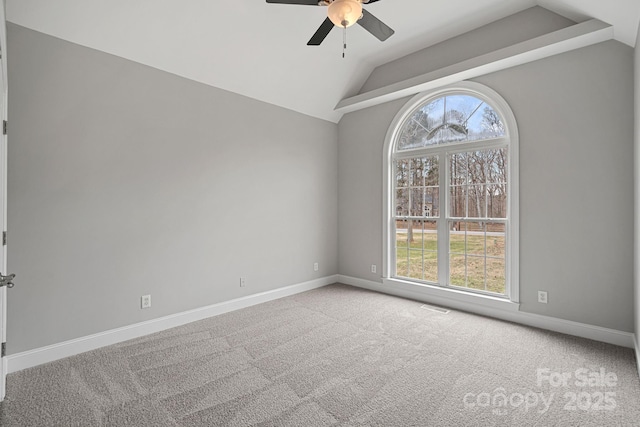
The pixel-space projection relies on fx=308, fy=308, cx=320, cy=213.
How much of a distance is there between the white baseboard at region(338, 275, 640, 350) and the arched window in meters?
0.19

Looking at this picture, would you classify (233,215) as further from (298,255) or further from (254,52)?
(254,52)

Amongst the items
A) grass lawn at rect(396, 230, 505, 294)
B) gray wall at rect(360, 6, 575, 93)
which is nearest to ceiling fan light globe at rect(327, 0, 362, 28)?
gray wall at rect(360, 6, 575, 93)

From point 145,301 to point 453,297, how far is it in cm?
344

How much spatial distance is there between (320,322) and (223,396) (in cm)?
145

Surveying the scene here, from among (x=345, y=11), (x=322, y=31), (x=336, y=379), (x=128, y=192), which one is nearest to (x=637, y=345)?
(x=336, y=379)

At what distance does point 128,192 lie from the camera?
292 centimetres

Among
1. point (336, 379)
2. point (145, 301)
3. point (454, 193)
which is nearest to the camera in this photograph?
point (336, 379)

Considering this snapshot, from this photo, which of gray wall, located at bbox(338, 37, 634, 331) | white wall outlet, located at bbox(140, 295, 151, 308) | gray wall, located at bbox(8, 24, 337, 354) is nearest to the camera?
gray wall, located at bbox(8, 24, 337, 354)

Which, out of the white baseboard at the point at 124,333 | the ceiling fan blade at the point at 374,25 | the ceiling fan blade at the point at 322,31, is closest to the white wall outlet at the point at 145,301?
the white baseboard at the point at 124,333

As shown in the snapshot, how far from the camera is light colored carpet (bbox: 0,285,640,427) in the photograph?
6.07ft

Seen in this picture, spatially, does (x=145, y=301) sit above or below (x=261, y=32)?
below

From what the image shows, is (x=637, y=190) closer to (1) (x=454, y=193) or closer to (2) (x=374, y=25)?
(1) (x=454, y=193)

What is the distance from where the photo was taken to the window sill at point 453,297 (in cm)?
340

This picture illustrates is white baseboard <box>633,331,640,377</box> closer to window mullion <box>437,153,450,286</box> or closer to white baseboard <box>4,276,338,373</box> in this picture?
window mullion <box>437,153,450,286</box>
